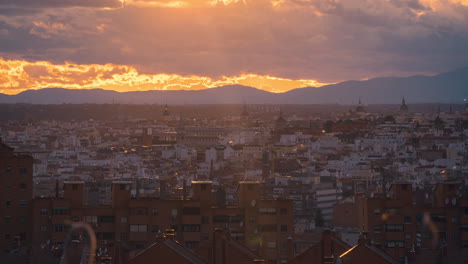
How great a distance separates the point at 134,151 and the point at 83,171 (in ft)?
115

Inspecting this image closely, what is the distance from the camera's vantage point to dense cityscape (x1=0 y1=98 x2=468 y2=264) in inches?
732

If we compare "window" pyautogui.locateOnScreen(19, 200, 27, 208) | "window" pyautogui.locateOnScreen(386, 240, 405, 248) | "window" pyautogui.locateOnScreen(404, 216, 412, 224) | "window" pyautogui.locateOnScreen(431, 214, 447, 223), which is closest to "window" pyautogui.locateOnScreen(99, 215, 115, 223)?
"window" pyautogui.locateOnScreen(19, 200, 27, 208)

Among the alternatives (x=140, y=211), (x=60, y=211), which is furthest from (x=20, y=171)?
(x=140, y=211)

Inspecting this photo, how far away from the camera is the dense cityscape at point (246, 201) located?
18.6 metres

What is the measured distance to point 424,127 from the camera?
14338 cm

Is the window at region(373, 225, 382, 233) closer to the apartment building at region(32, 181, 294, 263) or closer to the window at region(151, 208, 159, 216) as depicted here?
the apartment building at region(32, 181, 294, 263)

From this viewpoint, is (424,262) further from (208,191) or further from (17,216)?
(17,216)

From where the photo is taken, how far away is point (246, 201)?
26219 millimetres

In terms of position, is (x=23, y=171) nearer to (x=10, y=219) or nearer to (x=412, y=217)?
(x=10, y=219)

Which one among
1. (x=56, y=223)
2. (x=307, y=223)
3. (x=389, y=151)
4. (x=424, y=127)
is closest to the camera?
(x=56, y=223)

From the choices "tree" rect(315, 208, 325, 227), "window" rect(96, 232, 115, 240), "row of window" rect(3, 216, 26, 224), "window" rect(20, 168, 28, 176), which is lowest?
"tree" rect(315, 208, 325, 227)

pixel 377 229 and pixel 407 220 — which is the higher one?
pixel 407 220

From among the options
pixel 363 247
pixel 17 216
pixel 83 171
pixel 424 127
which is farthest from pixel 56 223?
pixel 424 127

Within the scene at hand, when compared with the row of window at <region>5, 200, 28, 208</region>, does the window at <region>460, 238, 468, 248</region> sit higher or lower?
lower
